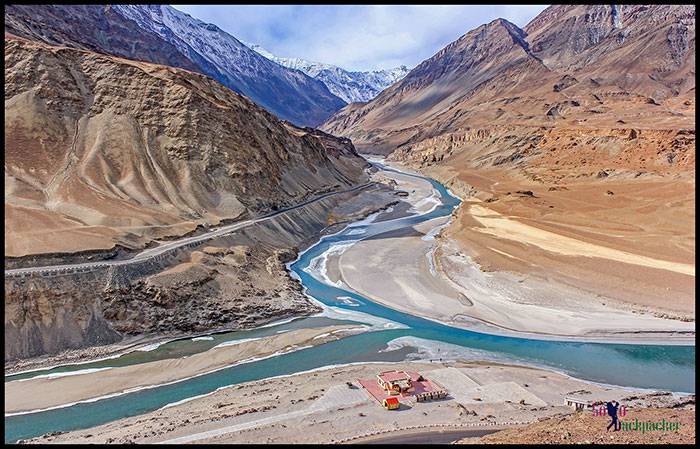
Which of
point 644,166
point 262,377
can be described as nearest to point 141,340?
point 262,377

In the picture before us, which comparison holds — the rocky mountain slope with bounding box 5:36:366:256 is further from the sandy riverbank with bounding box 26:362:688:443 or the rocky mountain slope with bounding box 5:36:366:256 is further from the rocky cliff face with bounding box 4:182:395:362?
the sandy riverbank with bounding box 26:362:688:443

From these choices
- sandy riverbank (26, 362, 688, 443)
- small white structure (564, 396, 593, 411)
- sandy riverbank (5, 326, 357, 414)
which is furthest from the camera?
sandy riverbank (5, 326, 357, 414)

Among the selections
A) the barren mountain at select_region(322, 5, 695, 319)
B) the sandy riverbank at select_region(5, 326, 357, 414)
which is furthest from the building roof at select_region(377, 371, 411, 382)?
the barren mountain at select_region(322, 5, 695, 319)

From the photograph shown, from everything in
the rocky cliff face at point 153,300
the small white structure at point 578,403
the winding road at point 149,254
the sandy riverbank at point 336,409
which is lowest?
the small white structure at point 578,403

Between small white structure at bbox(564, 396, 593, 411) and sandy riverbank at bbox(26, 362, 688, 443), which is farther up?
sandy riverbank at bbox(26, 362, 688, 443)

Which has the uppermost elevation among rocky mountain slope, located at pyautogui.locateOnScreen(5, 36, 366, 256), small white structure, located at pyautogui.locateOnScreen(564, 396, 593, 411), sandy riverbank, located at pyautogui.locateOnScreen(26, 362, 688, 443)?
rocky mountain slope, located at pyautogui.locateOnScreen(5, 36, 366, 256)

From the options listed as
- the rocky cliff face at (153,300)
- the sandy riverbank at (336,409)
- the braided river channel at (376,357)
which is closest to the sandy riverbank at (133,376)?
the braided river channel at (376,357)

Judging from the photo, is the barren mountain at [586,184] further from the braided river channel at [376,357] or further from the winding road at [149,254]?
the winding road at [149,254]

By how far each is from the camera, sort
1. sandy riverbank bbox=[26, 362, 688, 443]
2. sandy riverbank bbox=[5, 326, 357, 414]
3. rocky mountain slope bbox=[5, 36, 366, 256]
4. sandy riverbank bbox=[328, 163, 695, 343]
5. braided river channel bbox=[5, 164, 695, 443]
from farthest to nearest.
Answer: rocky mountain slope bbox=[5, 36, 366, 256] → sandy riverbank bbox=[328, 163, 695, 343] → sandy riverbank bbox=[5, 326, 357, 414] → braided river channel bbox=[5, 164, 695, 443] → sandy riverbank bbox=[26, 362, 688, 443]
